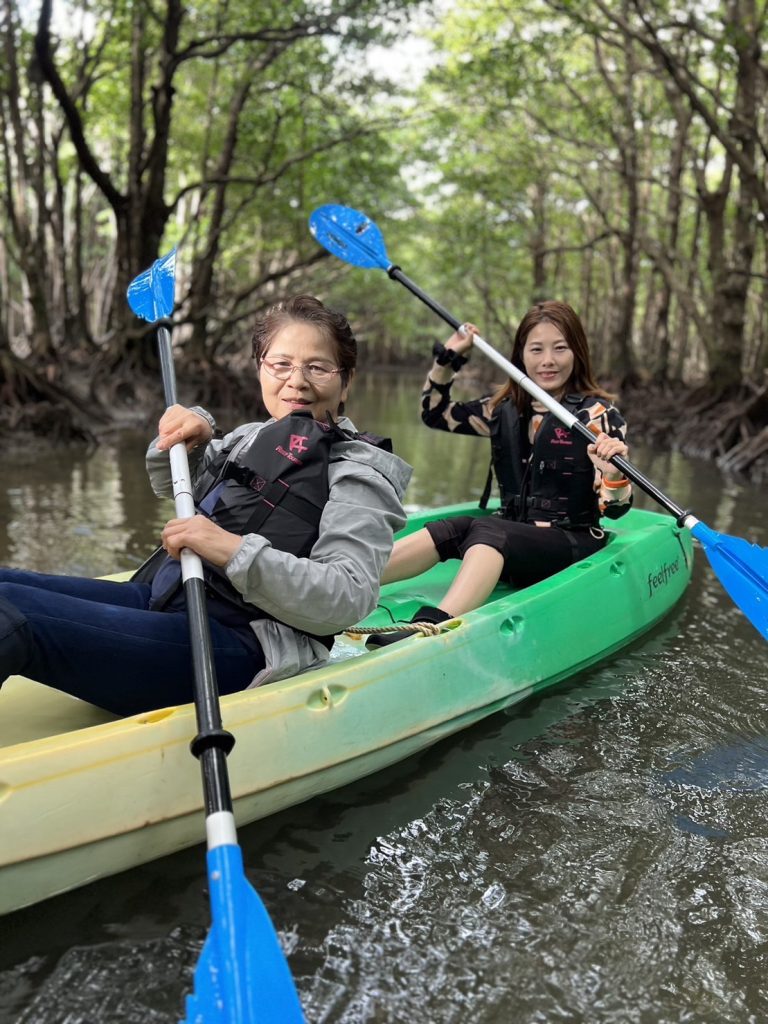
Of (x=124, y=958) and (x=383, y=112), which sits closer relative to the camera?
(x=124, y=958)

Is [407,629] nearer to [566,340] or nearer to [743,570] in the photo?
[743,570]

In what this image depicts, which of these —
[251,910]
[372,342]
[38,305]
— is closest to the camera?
[251,910]

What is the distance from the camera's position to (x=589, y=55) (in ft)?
47.6

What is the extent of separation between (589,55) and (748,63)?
6.89m

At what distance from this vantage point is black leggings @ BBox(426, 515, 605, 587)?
129 inches

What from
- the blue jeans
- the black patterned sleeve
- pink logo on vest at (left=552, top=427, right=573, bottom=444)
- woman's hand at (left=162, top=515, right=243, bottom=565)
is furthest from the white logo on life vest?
woman's hand at (left=162, top=515, right=243, bottom=565)

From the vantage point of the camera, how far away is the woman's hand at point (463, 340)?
12.0 feet

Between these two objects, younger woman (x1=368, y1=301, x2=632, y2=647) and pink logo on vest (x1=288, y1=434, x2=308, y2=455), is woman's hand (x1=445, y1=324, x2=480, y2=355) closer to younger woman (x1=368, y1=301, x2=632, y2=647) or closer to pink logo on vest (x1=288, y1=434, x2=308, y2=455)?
younger woman (x1=368, y1=301, x2=632, y2=647)

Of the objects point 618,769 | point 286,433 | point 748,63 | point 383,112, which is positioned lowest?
point 618,769

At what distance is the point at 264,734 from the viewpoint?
6.58 feet

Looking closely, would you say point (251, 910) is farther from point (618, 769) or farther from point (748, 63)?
point (748, 63)

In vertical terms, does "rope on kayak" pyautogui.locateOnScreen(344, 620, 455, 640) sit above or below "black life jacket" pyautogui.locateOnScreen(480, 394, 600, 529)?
below

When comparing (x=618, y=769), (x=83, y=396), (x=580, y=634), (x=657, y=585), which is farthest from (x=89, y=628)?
(x=83, y=396)

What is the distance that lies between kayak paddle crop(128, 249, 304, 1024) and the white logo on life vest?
2.38 metres
